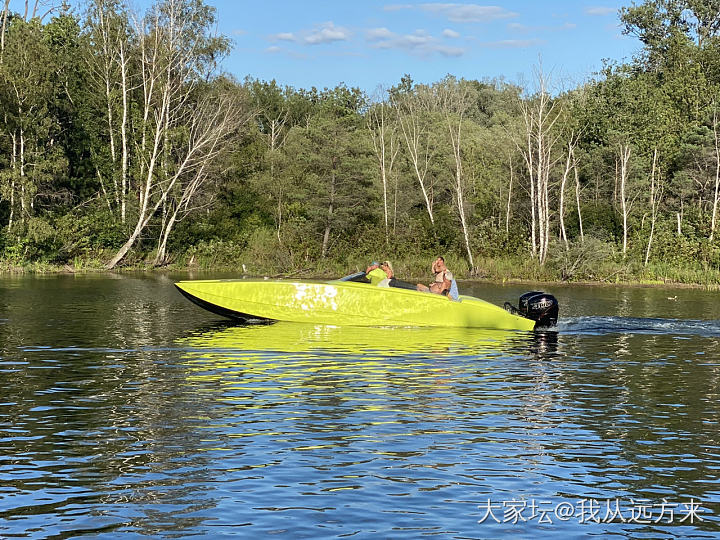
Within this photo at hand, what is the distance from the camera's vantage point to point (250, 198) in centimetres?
5750

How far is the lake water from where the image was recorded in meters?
8.01

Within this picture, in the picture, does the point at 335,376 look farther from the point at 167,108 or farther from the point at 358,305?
the point at 167,108

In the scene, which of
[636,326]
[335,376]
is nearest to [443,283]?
[636,326]

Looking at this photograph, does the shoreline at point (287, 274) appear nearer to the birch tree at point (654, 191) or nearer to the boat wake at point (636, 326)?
the birch tree at point (654, 191)

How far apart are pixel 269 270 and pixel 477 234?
10668mm

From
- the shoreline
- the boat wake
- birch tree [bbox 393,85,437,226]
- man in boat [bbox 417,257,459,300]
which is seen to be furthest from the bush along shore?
man in boat [bbox 417,257,459,300]

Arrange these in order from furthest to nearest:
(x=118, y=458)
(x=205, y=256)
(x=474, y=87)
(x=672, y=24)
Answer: (x=474, y=87) < (x=672, y=24) < (x=205, y=256) < (x=118, y=458)

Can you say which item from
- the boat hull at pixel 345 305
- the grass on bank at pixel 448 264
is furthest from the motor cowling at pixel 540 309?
the grass on bank at pixel 448 264

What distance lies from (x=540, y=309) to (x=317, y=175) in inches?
1094

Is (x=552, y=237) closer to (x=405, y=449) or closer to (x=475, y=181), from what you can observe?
(x=475, y=181)

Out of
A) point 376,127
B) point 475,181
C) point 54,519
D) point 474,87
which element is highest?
point 474,87

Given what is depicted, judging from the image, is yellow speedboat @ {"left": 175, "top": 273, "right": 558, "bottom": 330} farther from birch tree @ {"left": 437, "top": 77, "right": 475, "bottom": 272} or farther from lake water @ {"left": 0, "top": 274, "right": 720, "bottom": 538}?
birch tree @ {"left": 437, "top": 77, "right": 475, "bottom": 272}

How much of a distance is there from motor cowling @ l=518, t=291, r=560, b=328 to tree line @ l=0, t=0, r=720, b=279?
19.7m

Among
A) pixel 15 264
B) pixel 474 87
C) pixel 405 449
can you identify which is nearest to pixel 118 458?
pixel 405 449
